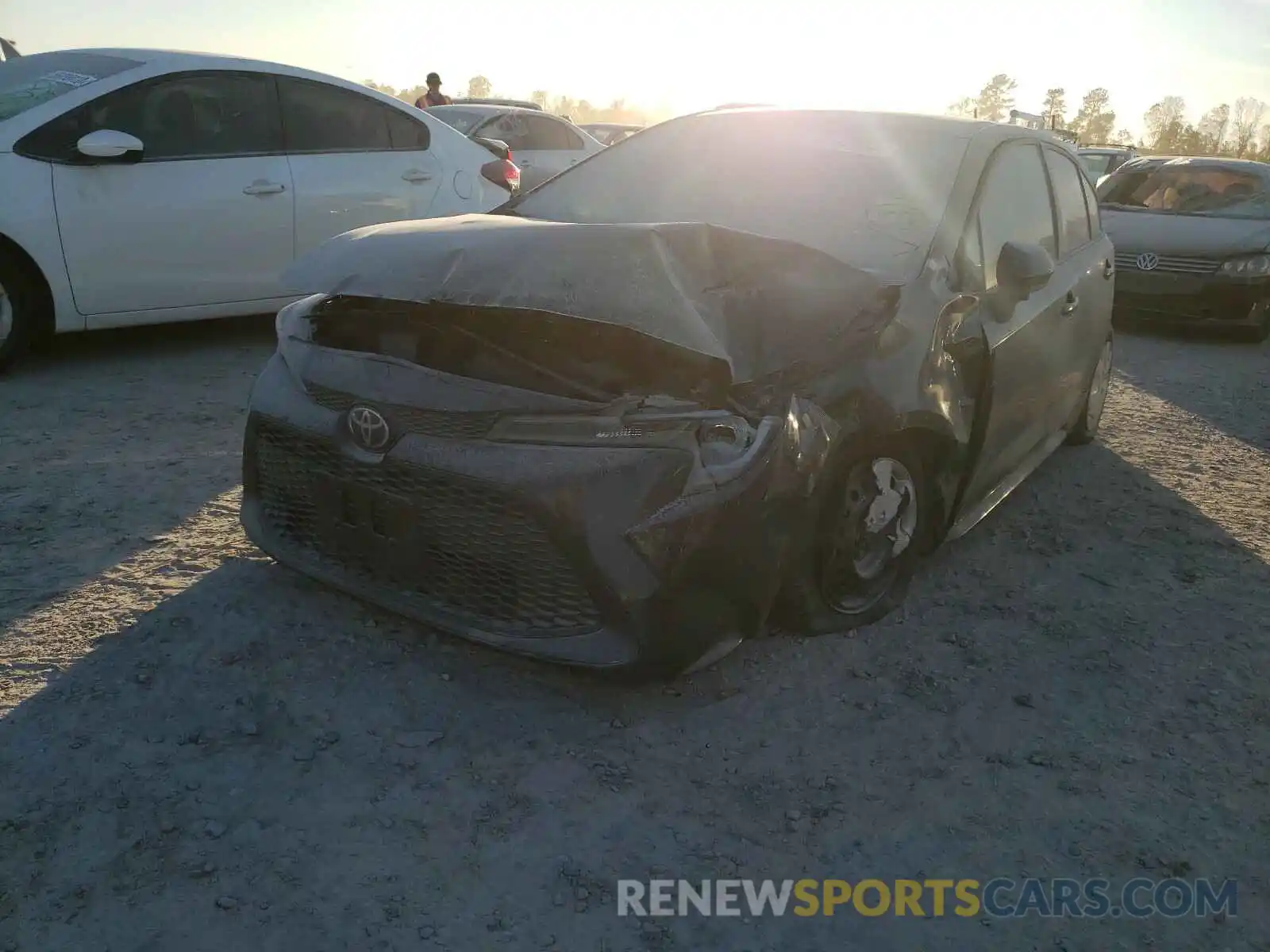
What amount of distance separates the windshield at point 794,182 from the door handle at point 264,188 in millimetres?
2304

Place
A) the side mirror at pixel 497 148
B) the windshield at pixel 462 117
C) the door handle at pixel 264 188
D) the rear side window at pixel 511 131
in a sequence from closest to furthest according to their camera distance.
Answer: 1. the door handle at pixel 264 188
2. the side mirror at pixel 497 148
3. the windshield at pixel 462 117
4. the rear side window at pixel 511 131

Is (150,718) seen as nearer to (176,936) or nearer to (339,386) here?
(176,936)

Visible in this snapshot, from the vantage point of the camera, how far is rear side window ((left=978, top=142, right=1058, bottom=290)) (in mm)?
3770

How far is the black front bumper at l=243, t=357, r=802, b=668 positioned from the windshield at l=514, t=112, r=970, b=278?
1133 mm

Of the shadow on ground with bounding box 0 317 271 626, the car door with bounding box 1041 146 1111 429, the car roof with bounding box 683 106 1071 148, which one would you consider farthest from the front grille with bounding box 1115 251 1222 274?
the shadow on ground with bounding box 0 317 271 626

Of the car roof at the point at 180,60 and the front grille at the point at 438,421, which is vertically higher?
the car roof at the point at 180,60

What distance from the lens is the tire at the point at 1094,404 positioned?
213 inches

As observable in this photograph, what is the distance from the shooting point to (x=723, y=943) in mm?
2164

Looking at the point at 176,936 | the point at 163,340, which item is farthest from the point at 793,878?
the point at 163,340

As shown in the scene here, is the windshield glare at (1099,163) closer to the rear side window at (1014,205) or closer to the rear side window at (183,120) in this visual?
the rear side window at (1014,205)

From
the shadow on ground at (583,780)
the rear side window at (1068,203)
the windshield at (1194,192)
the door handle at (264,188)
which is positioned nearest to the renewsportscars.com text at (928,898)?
the shadow on ground at (583,780)

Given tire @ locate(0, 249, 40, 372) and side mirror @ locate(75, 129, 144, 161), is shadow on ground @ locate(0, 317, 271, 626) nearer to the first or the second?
tire @ locate(0, 249, 40, 372)

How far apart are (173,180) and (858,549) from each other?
166 inches

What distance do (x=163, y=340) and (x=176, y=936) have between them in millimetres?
5102
